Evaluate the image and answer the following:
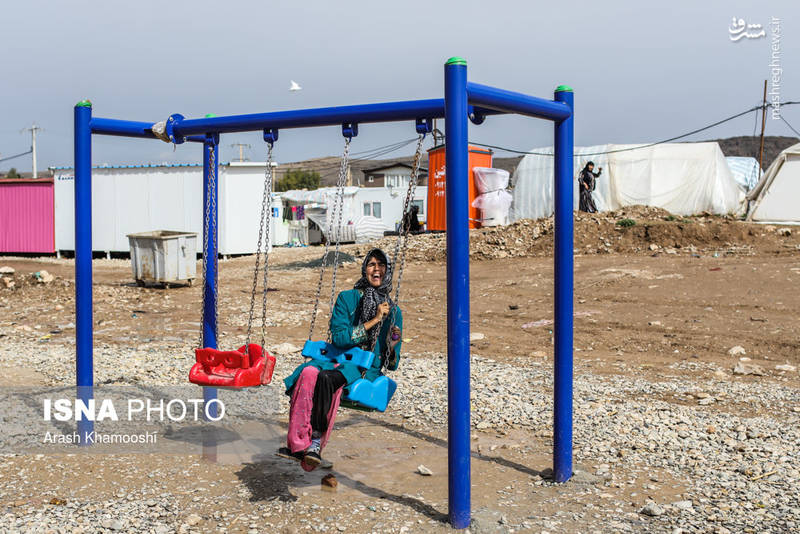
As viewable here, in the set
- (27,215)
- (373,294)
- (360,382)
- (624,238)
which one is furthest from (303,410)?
(27,215)

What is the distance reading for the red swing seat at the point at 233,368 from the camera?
4.83 metres

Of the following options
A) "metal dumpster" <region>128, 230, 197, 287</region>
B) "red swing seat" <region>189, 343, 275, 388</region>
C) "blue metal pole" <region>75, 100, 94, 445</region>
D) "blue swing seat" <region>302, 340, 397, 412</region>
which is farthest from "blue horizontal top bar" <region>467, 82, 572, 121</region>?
"metal dumpster" <region>128, 230, 197, 287</region>

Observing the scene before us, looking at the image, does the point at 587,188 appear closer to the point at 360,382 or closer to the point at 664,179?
the point at 664,179

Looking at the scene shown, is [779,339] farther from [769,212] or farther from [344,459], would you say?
[769,212]

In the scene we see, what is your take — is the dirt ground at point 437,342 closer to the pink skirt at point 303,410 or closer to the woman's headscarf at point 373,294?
the pink skirt at point 303,410

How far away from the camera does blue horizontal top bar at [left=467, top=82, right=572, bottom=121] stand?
3.98m

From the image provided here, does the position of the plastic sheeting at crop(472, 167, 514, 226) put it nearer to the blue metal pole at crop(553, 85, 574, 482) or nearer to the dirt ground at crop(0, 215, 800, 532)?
the dirt ground at crop(0, 215, 800, 532)

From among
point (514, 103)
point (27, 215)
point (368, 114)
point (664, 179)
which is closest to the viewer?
point (514, 103)

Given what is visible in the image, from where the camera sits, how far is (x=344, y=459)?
5.42 metres

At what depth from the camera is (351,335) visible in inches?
191

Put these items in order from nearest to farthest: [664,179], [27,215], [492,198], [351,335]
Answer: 1. [351,335]
2. [492,198]
3. [664,179]
4. [27,215]

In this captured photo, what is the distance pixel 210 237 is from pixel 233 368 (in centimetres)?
110

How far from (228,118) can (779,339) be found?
7949 mm

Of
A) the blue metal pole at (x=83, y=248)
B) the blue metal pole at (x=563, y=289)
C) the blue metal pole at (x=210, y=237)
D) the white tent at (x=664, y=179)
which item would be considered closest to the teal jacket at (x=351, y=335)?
the blue metal pole at (x=563, y=289)
